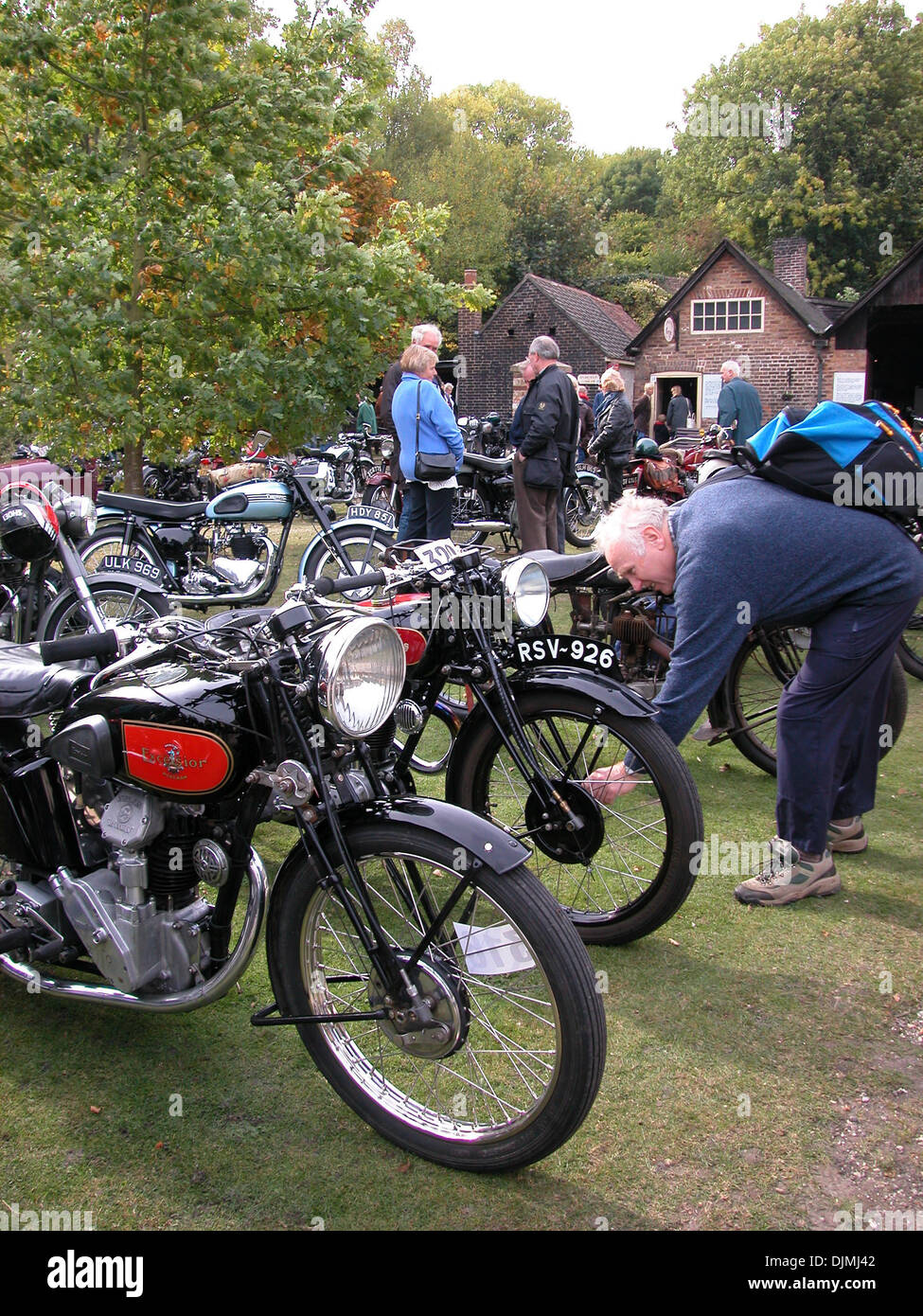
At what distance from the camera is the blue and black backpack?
11.0ft

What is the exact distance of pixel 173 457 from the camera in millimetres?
7727

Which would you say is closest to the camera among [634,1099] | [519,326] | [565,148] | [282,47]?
[634,1099]

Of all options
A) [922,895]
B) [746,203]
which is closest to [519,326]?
[746,203]

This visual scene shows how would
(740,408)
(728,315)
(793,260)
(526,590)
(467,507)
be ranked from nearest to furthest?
1. (526,590)
2. (740,408)
3. (467,507)
4. (728,315)
5. (793,260)

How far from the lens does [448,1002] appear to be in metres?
2.36

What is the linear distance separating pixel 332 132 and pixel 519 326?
29432 millimetres

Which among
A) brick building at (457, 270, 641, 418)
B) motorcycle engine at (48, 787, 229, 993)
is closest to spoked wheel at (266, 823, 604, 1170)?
motorcycle engine at (48, 787, 229, 993)

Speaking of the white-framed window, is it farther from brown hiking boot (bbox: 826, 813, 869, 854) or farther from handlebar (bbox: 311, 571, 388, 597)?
handlebar (bbox: 311, 571, 388, 597)

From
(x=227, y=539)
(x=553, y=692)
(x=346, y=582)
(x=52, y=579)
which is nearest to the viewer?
(x=346, y=582)

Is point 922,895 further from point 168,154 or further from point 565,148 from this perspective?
point 565,148

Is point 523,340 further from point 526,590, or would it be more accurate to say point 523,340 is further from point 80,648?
point 80,648

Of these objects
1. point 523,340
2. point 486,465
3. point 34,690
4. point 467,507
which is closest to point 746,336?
point 523,340

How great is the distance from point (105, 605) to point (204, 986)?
157 inches

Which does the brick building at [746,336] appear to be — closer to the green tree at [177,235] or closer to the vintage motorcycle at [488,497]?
the vintage motorcycle at [488,497]
